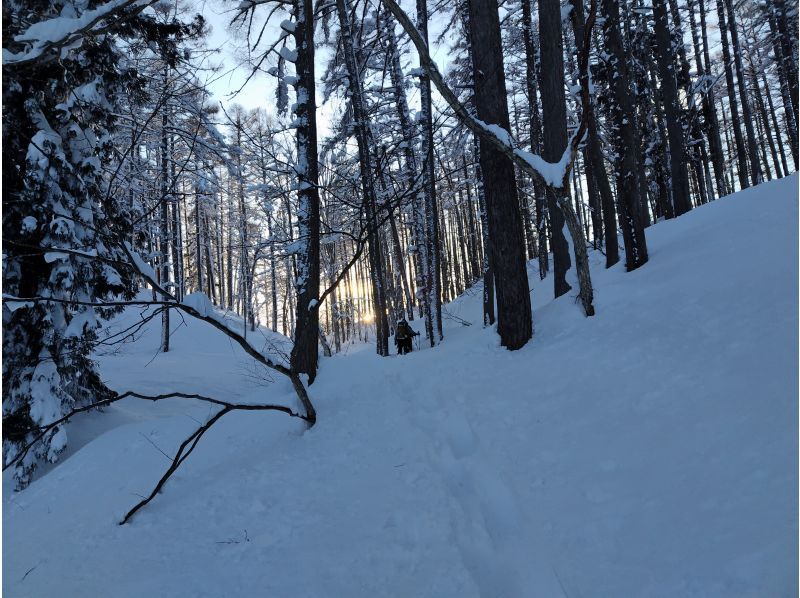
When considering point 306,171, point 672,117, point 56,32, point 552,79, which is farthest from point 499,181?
point 672,117

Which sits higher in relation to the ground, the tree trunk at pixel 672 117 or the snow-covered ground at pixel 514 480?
the tree trunk at pixel 672 117

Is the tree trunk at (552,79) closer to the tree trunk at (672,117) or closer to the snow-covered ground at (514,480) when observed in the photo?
the snow-covered ground at (514,480)

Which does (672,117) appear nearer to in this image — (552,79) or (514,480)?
(552,79)

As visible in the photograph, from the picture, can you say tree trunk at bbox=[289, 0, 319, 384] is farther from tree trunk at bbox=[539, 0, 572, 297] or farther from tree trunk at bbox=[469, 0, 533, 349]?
tree trunk at bbox=[539, 0, 572, 297]

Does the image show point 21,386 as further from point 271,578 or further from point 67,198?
point 271,578

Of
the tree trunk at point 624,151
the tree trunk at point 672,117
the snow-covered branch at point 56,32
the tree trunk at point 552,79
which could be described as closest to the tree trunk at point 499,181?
the tree trunk at point 552,79

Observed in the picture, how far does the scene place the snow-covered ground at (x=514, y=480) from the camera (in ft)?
6.83

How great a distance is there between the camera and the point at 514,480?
295cm

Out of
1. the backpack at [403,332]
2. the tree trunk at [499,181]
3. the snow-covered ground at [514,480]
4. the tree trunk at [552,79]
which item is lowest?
the snow-covered ground at [514,480]

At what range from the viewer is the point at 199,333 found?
1858 centimetres

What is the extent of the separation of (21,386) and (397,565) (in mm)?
5782

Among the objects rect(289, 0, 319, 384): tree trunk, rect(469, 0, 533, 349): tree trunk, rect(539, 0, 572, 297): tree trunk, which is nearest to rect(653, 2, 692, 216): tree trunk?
rect(539, 0, 572, 297): tree trunk

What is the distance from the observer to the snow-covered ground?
2082 millimetres

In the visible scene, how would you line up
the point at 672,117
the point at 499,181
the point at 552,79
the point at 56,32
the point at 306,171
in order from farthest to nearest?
the point at 672,117, the point at 552,79, the point at 306,171, the point at 499,181, the point at 56,32
